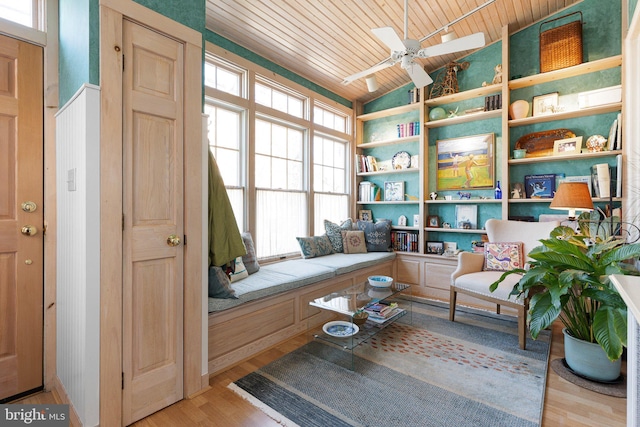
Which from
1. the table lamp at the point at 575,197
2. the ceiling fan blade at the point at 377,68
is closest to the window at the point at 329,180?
the ceiling fan blade at the point at 377,68

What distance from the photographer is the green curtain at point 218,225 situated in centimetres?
220

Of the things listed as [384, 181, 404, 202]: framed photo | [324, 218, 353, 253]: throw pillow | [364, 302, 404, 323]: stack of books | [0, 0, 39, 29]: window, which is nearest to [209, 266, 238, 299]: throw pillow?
[364, 302, 404, 323]: stack of books

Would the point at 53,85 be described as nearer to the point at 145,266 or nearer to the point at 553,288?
the point at 145,266

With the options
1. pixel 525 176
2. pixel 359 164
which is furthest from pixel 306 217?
pixel 525 176

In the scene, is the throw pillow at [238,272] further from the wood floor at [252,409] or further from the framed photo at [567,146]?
the framed photo at [567,146]

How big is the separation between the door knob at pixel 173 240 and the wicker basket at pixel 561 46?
411cm

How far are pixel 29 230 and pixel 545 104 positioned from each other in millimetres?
4866

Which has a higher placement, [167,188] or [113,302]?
[167,188]

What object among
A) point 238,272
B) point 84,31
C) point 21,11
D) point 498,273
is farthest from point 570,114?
point 21,11

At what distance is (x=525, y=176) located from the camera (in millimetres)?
3635

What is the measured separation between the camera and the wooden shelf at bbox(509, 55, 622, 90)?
A: 10.1 feet

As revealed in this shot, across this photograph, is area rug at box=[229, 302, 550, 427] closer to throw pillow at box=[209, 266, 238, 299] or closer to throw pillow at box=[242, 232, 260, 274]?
throw pillow at box=[209, 266, 238, 299]

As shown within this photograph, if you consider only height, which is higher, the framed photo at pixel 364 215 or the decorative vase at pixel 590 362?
the framed photo at pixel 364 215

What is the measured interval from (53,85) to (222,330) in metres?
1.99
